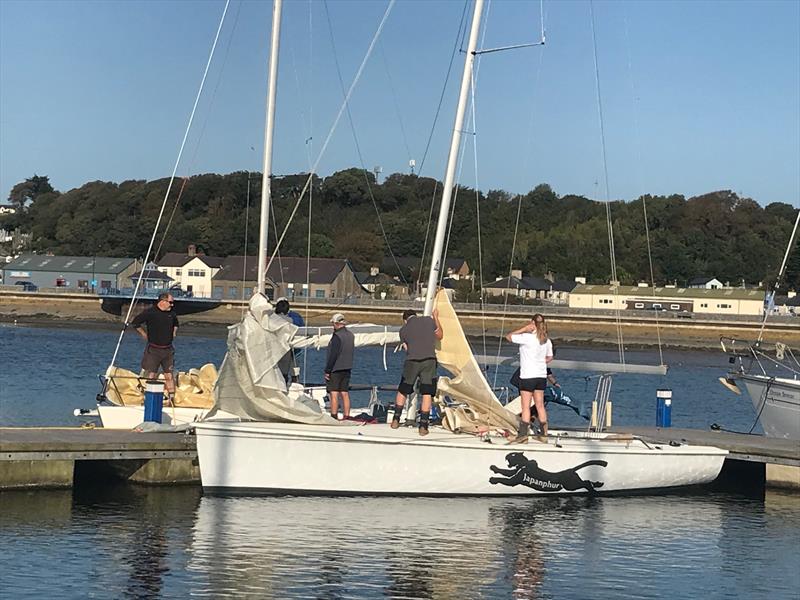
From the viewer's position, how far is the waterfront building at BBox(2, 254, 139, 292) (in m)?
136

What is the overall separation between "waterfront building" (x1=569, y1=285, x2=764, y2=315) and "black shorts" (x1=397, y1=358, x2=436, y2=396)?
336 feet

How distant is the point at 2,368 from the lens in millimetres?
43688

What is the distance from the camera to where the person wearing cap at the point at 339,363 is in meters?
17.5

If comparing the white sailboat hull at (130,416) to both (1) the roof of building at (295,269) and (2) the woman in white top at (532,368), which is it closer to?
(2) the woman in white top at (532,368)

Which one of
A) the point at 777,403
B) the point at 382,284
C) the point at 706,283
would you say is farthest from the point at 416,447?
the point at 706,283

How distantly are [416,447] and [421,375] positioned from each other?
41.1 inches

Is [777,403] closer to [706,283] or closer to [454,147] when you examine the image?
[454,147]

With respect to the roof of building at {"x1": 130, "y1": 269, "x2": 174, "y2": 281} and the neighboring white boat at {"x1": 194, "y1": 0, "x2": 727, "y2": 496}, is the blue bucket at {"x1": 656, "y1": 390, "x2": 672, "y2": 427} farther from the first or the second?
the roof of building at {"x1": 130, "y1": 269, "x2": 174, "y2": 281}

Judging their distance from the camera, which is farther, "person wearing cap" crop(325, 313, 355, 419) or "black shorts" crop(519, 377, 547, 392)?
"person wearing cap" crop(325, 313, 355, 419)

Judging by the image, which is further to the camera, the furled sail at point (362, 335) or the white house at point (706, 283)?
the white house at point (706, 283)

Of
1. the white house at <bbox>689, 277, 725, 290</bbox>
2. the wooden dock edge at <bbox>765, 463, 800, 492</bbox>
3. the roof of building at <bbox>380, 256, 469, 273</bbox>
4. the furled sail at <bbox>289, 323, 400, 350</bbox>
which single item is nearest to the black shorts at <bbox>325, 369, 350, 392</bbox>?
the furled sail at <bbox>289, 323, 400, 350</bbox>

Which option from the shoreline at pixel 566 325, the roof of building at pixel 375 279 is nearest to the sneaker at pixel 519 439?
the shoreline at pixel 566 325

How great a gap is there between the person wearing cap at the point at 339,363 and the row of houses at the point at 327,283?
91302 mm

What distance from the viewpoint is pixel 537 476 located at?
16859 millimetres
